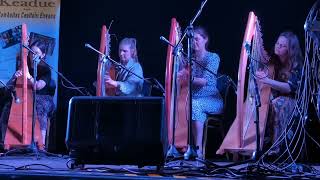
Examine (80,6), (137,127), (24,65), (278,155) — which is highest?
(80,6)

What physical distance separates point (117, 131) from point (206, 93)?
2.21 m

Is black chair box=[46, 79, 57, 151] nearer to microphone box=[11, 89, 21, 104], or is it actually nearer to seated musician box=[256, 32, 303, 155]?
microphone box=[11, 89, 21, 104]

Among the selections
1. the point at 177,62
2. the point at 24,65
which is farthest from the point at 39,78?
the point at 177,62

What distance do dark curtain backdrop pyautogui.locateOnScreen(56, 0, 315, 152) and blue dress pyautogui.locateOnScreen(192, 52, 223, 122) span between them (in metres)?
0.48

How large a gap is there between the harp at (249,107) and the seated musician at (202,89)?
1.07 feet

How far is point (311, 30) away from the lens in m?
3.72

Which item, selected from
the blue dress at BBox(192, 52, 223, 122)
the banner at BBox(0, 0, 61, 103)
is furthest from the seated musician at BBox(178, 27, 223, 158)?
the banner at BBox(0, 0, 61, 103)

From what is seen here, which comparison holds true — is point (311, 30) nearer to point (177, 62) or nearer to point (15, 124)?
point (177, 62)

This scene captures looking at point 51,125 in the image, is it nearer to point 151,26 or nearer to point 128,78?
point 128,78

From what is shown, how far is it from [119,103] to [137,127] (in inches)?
8.4

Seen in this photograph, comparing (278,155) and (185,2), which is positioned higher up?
(185,2)

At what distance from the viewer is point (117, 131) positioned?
12.4ft

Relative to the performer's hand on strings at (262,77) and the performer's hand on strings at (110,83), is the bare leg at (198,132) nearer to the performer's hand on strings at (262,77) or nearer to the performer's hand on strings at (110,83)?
the performer's hand on strings at (262,77)

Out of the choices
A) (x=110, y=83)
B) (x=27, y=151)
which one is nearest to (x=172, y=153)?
(x=110, y=83)
